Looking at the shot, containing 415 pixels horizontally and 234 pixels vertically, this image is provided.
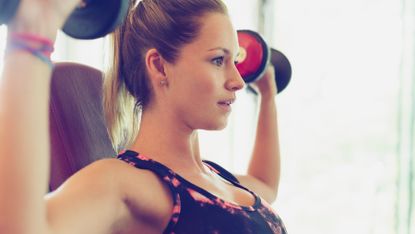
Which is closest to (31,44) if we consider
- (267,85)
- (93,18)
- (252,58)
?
(93,18)

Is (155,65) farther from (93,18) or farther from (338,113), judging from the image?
(338,113)

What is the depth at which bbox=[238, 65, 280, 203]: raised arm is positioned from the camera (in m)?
1.33

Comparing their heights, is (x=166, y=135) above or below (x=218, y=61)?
below

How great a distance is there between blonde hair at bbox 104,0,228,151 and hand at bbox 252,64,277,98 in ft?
1.56

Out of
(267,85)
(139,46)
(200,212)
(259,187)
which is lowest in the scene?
(259,187)

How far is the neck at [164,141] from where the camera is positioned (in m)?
0.97

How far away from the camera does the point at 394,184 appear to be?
2.12 metres

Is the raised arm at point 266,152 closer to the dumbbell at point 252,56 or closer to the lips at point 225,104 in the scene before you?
the dumbbell at point 252,56

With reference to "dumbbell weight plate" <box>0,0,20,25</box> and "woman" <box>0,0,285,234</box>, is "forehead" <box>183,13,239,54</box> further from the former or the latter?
"dumbbell weight plate" <box>0,0,20,25</box>

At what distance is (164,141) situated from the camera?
0.98 m

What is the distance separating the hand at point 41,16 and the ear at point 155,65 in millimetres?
381

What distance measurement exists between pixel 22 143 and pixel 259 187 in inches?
34.4

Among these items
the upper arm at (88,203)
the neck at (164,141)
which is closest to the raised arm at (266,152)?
the neck at (164,141)

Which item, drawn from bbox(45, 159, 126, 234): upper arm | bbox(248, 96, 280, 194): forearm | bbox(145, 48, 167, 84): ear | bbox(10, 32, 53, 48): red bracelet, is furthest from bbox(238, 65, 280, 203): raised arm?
bbox(10, 32, 53, 48): red bracelet
